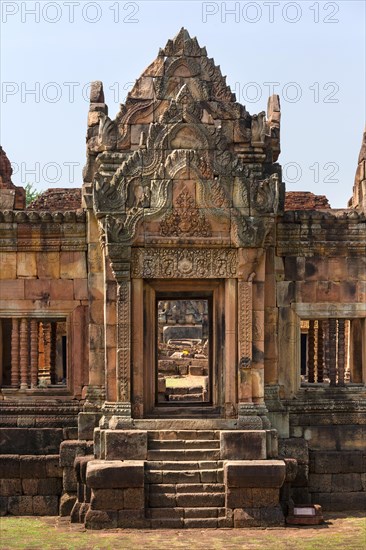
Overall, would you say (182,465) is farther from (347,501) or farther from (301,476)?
(347,501)

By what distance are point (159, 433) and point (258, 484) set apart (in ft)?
5.23

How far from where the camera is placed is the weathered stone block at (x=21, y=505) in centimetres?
1357

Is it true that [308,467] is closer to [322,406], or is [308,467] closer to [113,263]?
[322,406]

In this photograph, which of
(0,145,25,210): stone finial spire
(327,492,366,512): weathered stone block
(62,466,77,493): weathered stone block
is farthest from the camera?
(0,145,25,210): stone finial spire

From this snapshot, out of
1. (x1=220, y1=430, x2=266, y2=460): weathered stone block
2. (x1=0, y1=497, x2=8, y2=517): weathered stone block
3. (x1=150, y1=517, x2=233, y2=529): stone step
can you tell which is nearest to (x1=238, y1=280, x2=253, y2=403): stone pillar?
(x1=220, y1=430, x2=266, y2=460): weathered stone block

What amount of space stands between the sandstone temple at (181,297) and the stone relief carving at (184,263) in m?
0.02

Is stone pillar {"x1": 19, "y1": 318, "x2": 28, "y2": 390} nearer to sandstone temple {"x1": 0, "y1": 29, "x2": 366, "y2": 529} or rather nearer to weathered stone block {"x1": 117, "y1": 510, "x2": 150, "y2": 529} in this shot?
sandstone temple {"x1": 0, "y1": 29, "x2": 366, "y2": 529}

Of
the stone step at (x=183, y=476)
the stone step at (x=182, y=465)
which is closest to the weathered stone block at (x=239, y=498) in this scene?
the stone step at (x=183, y=476)

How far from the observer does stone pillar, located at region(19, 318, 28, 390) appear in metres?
14.2

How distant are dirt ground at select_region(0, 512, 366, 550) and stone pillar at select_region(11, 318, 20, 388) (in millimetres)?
2425

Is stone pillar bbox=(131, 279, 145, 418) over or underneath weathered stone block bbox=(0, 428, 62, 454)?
over

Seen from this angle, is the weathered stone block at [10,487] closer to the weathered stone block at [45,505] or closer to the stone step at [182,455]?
the weathered stone block at [45,505]

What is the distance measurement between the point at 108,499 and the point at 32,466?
189 cm

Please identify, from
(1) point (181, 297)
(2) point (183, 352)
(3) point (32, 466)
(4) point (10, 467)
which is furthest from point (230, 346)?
(2) point (183, 352)
